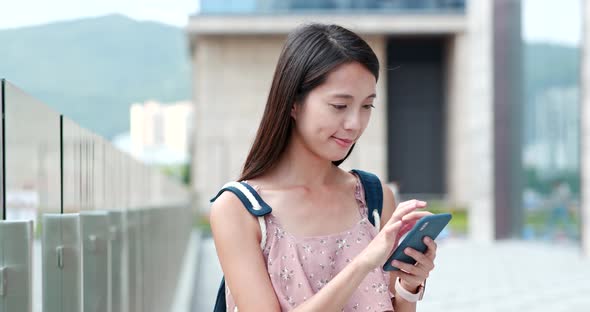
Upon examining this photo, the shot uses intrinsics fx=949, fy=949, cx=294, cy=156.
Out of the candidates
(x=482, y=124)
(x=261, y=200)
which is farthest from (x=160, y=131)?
(x=261, y=200)

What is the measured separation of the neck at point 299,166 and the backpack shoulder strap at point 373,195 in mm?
134

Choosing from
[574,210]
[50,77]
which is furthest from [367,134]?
[50,77]

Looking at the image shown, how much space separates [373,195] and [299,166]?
0.23 m

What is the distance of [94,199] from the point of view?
3600mm

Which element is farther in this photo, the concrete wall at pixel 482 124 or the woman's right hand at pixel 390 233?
the concrete wall at pixel 482 124

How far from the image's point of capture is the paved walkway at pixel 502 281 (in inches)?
488

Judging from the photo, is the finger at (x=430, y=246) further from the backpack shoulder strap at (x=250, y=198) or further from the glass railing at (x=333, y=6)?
the glass railing at (x=333, y=6)

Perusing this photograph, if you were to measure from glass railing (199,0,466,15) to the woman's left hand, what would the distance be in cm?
3904

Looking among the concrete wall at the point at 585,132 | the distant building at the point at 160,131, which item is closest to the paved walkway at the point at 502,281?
the concrete wall at the point at 585,132

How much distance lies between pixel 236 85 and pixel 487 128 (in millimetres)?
15812

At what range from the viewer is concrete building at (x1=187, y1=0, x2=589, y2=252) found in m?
41.1

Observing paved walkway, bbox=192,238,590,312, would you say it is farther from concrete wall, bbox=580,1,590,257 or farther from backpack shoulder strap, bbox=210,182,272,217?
backpack shoulder strap, bbox=210,182,272,217

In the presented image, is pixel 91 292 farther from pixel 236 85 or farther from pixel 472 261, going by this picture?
pixel 236 85

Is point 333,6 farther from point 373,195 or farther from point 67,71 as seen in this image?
point 373,195
